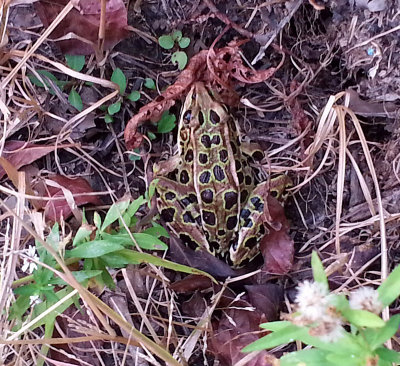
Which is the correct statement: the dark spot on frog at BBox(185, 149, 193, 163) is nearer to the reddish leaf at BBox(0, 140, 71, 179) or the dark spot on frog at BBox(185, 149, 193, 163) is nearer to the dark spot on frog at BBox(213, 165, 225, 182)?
the dark spot on frog at BBox(213, 165, 225, 182)

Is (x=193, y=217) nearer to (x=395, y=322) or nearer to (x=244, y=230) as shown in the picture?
(x=244, y=230)

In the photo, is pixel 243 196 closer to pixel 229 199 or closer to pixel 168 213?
pixel 229 199

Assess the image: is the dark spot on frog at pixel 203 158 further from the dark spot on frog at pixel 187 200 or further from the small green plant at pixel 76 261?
the small green plant at pixel 76 261

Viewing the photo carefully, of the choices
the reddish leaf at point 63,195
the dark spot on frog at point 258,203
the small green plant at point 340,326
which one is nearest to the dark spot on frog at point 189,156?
the dark spot on frog at point 258,203

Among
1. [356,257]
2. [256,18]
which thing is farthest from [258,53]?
[356,257]

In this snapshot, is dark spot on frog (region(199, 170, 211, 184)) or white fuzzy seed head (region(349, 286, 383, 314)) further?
dark spot on frog (region(199, 170, 211, 184))

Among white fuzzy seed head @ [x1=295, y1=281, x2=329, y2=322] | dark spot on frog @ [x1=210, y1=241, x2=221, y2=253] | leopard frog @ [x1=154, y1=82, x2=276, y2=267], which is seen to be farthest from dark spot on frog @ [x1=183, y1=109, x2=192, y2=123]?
white fuzzy seed head @ [x1=295, y1=281, x2=329, y2=322]
